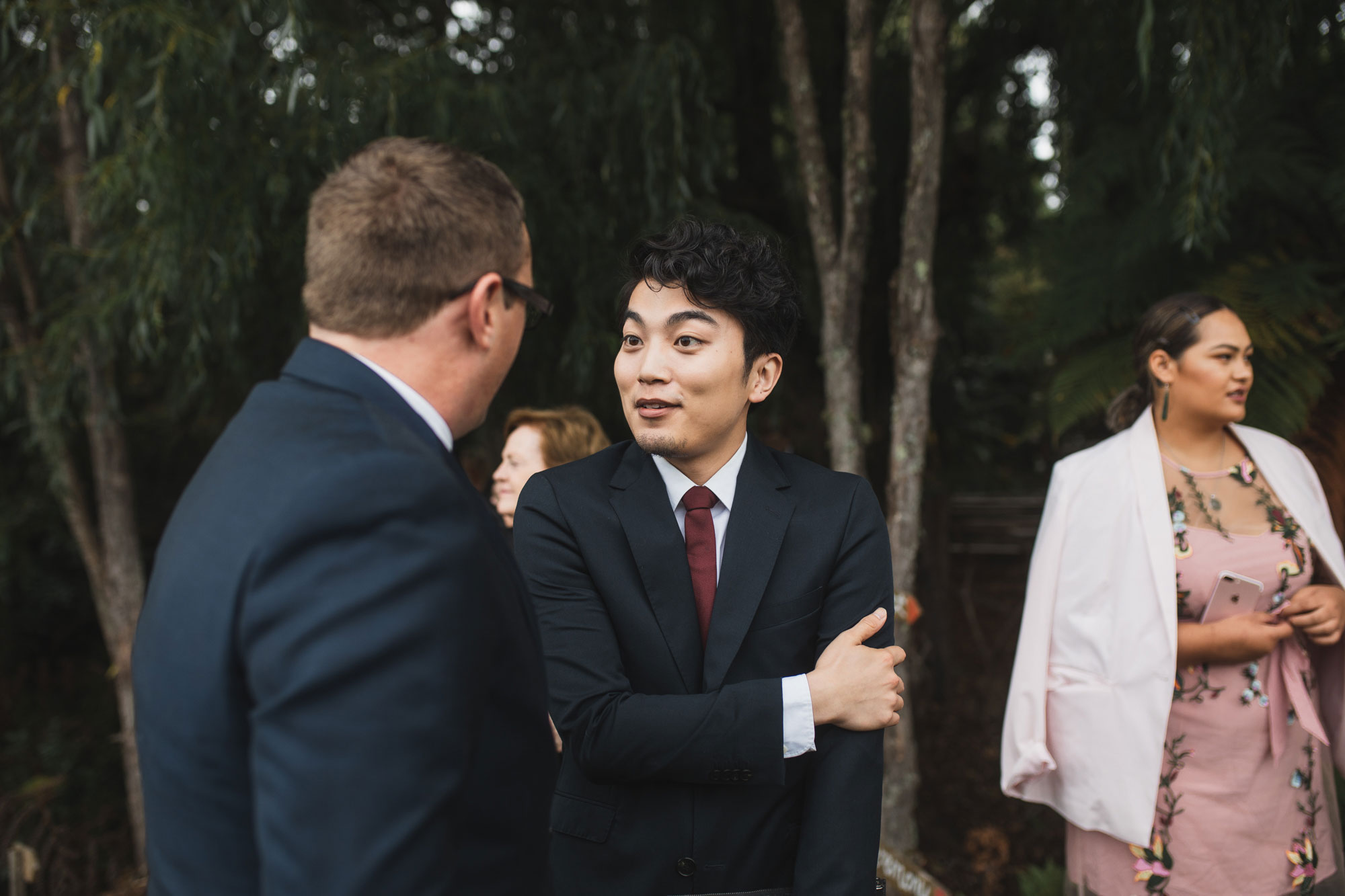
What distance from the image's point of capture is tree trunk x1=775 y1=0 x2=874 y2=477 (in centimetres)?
335

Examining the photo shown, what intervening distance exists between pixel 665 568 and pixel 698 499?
168mm

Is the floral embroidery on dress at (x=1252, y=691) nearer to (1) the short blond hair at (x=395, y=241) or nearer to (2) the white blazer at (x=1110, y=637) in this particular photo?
(2) the white blazer at (x=1110, y=637)

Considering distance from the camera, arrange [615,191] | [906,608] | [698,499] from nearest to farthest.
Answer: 1. [698,499]
2. [906,608]
3. [615,191]

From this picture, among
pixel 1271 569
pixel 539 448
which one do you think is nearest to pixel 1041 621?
pixel 1271 569

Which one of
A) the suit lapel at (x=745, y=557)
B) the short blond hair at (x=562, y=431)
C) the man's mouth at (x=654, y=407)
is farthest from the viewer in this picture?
the short blond hair at (x=562, y=431)

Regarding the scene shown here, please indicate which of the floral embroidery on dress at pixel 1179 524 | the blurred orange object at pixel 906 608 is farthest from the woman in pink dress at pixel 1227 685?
the blurred orange object at pixel 906 608

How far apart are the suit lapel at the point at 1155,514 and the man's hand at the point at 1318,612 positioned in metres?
0.31

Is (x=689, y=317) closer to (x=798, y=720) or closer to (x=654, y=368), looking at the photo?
(x=654, y=368)

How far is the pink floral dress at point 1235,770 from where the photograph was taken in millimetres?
2285

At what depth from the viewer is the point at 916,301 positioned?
3211mm

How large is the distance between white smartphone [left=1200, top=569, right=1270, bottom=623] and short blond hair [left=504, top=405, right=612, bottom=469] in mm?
1708

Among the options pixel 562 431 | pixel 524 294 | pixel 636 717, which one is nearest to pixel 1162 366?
pixel 562 431

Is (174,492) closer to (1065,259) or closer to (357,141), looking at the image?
(357,141)

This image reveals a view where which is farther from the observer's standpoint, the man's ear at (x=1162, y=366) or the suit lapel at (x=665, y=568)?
the man's ear at (x=1162, y=366)
